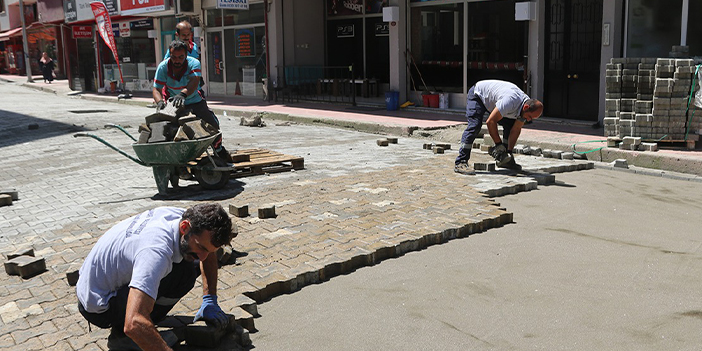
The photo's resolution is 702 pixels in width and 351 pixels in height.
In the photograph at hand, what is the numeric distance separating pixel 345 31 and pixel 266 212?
14.8 meters

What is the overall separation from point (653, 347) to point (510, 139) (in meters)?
5.17

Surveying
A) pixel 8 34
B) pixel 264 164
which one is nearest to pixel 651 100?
pixel 264 164

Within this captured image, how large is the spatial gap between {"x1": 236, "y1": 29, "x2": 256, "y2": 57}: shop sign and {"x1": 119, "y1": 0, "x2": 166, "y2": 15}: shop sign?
3553 mm

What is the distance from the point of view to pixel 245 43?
2222cm

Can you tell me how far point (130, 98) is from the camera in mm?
24500

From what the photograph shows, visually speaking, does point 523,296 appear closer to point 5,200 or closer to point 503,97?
point 503,97

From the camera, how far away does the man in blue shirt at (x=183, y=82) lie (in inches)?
322

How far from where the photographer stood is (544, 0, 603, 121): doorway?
12867 mm

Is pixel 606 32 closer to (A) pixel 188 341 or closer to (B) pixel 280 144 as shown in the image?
(B) pixel 280 144

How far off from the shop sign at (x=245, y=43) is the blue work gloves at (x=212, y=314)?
18.8m

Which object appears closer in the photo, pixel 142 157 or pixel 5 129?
pixel 142 157

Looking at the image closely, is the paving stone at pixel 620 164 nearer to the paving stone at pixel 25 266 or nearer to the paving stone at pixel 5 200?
the paving stone at pixel 25 266

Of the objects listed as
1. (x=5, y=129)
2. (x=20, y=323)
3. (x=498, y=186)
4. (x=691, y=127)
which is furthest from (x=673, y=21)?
(x=5, y=129)

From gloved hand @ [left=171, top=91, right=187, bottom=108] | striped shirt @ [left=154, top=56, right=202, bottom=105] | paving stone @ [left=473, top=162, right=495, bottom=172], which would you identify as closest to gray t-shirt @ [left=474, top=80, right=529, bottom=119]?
paving stone @ [left=473, top=162, right=495, bottom=172]
